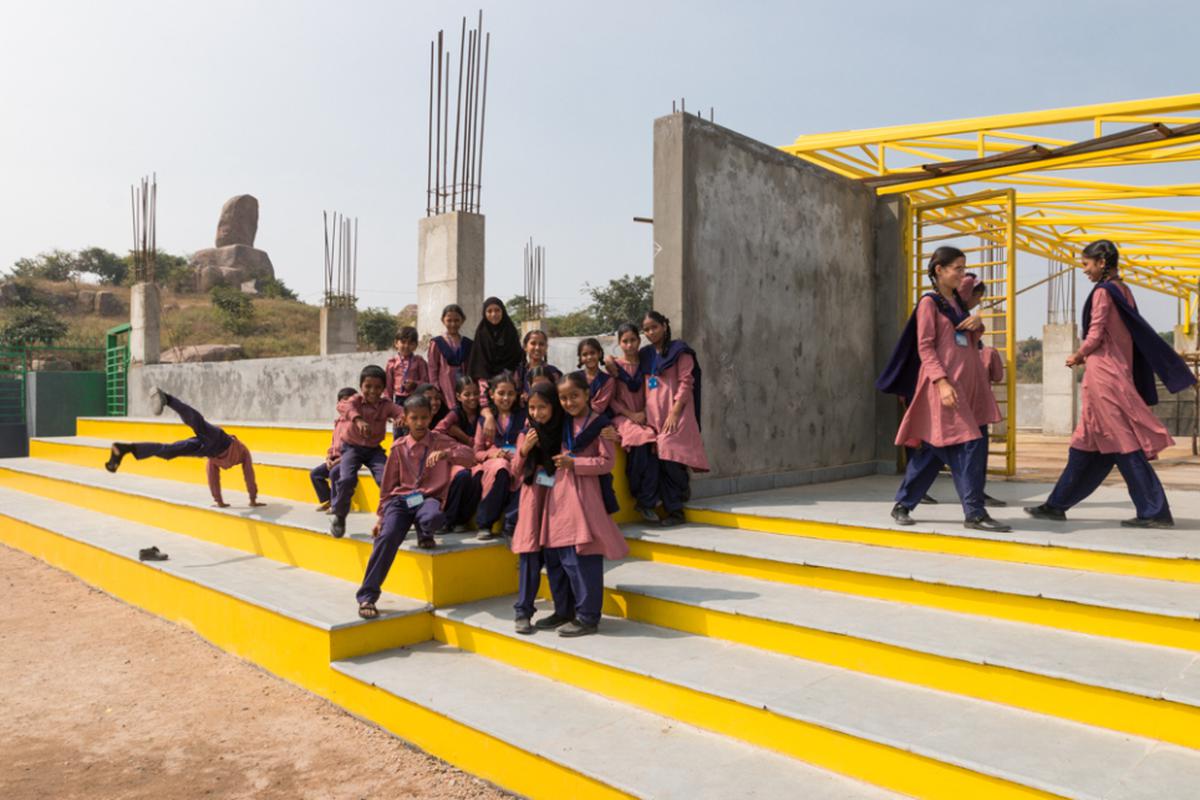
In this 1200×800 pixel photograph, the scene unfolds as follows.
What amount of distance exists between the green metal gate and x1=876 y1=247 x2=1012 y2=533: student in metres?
13.8

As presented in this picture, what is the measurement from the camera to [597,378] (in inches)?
231

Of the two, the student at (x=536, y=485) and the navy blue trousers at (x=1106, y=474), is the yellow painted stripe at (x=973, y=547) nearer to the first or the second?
the navy blue trousers at (x=1106, y=474)

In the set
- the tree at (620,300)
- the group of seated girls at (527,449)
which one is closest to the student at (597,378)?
the group of seated girls at (527,449)

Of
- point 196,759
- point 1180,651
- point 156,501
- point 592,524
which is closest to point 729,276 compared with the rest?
point 592,524

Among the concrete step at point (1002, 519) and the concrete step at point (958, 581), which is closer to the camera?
the concrete step at point (958, 581)

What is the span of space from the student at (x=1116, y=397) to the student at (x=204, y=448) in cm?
577

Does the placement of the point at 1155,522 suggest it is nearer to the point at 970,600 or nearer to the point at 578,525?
the point at 970,600

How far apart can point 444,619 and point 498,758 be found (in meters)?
1.31

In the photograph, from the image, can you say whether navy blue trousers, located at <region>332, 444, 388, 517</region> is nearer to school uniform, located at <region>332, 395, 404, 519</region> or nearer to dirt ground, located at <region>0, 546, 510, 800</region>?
school uniform, located at <region>332, 395, 404, 519</region>

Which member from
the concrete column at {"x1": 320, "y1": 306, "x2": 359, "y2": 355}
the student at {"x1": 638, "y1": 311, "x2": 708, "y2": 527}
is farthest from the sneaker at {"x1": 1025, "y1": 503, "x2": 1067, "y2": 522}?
the concrete column at {"x1": 320, "y1": 306, "x2": 359, "y2": 355}

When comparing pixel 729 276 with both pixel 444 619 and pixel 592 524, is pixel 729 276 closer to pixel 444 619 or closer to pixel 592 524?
pixel 592 524

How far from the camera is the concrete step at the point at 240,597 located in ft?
14.4

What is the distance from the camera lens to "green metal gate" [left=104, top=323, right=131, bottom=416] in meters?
15.0

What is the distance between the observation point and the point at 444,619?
453cm
